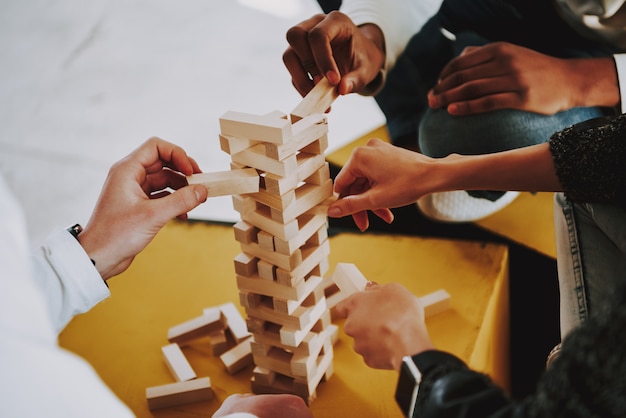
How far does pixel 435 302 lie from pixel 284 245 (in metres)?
0.61

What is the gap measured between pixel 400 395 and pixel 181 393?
689 millimetres

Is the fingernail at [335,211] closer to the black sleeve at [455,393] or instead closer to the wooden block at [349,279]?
the wooden block at [349,279]

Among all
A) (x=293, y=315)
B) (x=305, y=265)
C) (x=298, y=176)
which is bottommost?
(x=293, y=315)

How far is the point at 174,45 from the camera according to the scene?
3838 mm

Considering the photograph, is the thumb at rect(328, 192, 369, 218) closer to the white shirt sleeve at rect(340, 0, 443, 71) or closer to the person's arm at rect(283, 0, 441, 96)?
the person's arm at rect(283, 0, 441, 96)

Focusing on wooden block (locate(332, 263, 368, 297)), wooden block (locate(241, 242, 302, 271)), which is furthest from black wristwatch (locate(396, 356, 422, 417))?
wooden block (locate(241, 242, 302, 271))

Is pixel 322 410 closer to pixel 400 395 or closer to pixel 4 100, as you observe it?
pixel 400 395

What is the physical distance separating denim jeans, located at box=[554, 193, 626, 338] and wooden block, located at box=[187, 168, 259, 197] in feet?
2.40

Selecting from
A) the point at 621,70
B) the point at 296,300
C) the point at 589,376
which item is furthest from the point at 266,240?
the point at 621,70

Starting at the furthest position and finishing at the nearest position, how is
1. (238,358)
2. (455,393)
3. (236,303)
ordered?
(236,303)
(238,358)
(455,393)

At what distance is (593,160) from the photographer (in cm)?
127

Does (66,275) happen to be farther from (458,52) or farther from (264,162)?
(458,52)

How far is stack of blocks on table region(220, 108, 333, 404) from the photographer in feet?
3.86

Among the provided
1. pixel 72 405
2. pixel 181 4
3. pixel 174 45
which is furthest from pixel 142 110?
pixel 72 405
